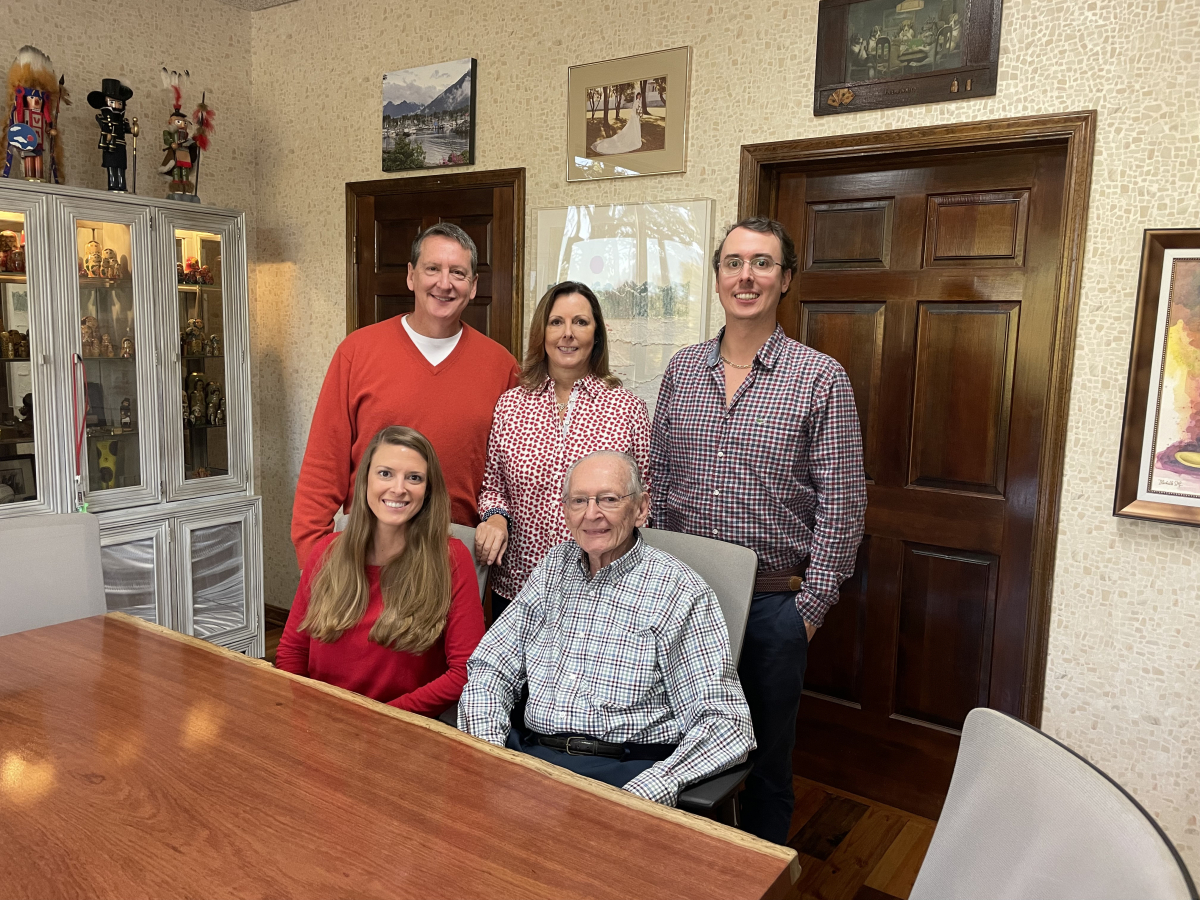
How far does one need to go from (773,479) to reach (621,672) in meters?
0.59

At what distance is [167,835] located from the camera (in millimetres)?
1090

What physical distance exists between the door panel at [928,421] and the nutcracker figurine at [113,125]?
8.04 feet

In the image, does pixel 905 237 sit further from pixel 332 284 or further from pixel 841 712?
pixel 332 284

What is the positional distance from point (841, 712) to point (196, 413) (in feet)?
9.02

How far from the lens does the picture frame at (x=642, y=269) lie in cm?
288

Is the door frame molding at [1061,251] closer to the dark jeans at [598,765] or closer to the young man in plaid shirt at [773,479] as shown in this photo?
the young man in plaid shirt at [773,479]

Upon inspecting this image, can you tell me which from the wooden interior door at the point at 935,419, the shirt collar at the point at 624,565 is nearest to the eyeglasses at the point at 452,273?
the shirt collar at the point at 624,565

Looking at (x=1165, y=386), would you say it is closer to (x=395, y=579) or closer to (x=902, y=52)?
(x=902, y=52)

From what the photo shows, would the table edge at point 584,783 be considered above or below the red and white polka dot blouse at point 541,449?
below

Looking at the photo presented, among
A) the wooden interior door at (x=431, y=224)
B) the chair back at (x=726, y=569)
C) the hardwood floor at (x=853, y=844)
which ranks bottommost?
the hardwood floor at (x=853, y=844)

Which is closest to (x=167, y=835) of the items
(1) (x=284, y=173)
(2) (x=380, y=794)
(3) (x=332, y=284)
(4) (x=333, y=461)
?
(2) (x=380, y=794)

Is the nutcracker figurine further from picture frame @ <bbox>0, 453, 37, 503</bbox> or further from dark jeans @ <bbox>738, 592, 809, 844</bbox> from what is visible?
dark jeans @ <bbox>738, 592, 809, 844</bbox>

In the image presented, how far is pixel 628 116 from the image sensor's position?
298 cm

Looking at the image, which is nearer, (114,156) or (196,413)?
(114,156)
